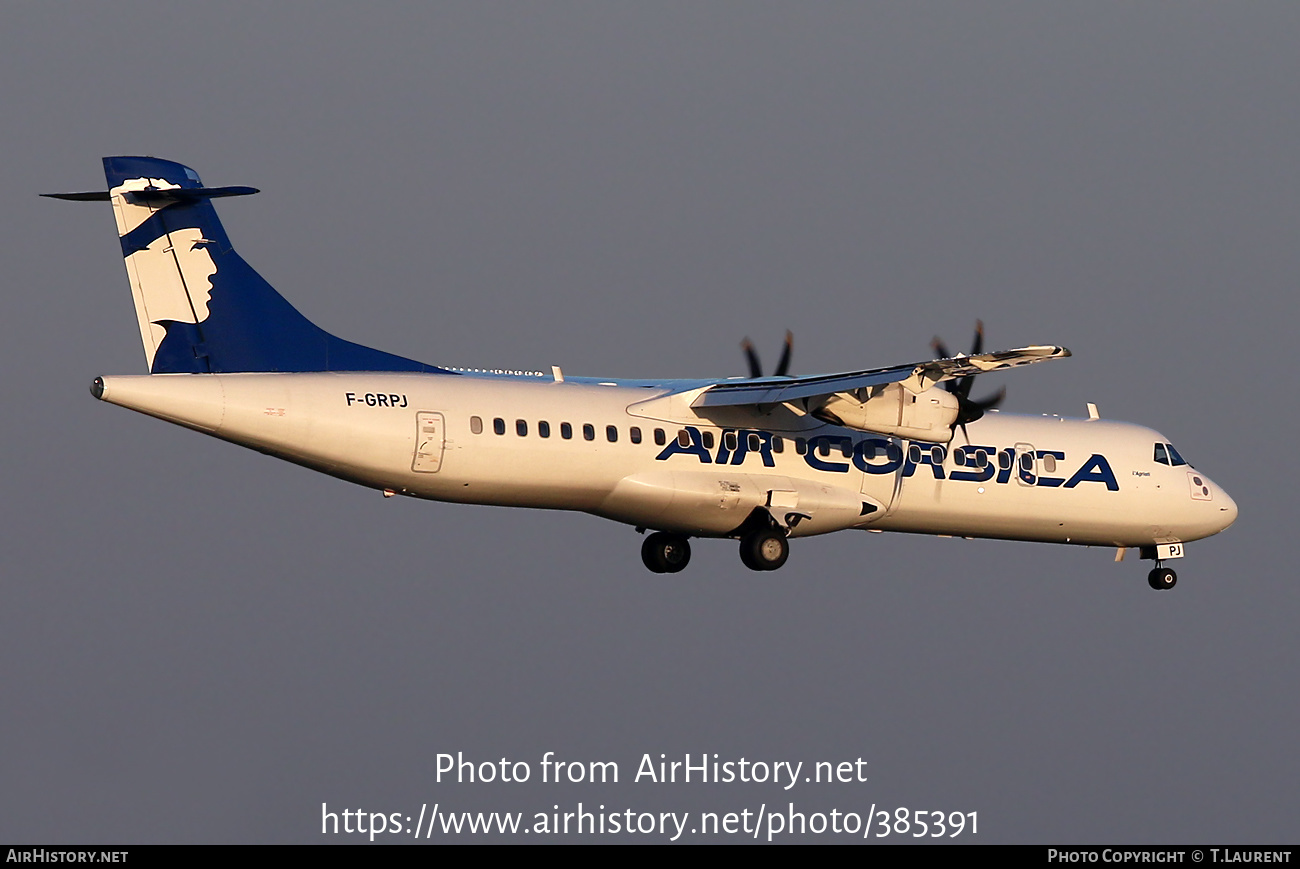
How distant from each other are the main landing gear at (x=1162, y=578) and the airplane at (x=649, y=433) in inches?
1.3

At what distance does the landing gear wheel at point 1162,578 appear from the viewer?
31.4m

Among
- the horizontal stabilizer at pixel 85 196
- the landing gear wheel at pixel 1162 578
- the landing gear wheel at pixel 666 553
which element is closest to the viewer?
the horizontal stabilizer at pixel 85 196

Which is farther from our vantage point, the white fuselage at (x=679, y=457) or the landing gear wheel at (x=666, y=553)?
the landing gear wheel at (x=666, y=553)

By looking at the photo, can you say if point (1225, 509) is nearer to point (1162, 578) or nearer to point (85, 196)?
point (1162, 578)

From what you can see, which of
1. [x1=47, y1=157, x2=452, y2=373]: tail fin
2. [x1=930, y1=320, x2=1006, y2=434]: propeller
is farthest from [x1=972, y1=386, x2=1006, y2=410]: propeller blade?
[x1=47, y1=157, x2=452, y2=373]: tail fin

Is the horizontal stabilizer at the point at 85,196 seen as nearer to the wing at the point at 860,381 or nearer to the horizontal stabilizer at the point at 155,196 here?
the horizontal stabilizer at the point at 155,196

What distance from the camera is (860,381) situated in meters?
25.7

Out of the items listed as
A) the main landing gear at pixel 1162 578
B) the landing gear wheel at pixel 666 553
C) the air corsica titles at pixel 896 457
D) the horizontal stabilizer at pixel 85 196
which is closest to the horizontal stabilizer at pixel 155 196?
the horizontal stabilizer at pixel 85 196

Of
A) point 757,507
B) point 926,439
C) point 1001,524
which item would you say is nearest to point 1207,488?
point 1001,524

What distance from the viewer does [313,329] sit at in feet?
80.5

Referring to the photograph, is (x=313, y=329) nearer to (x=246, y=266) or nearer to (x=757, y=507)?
(x=246, y=266)

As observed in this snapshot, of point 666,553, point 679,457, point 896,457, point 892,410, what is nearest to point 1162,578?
point 896,457
